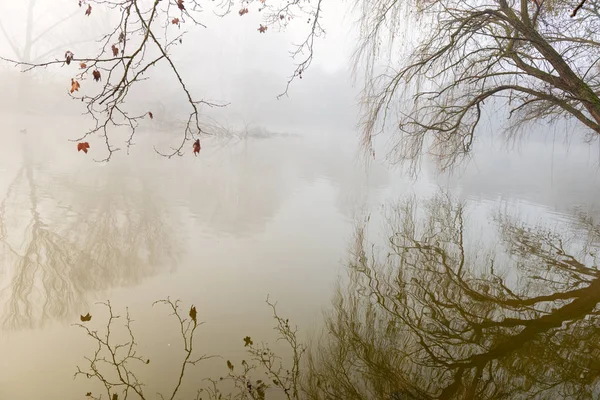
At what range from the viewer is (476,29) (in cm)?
440

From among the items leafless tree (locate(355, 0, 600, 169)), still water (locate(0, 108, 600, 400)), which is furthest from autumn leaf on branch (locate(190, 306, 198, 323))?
leafless tree (locate(355, 0, 600, 169))

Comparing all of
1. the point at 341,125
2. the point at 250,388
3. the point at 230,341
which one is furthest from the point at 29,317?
the point at 341,125

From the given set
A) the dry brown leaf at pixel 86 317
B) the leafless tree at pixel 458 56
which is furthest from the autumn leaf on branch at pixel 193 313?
the leafless tree at pixel 458 56

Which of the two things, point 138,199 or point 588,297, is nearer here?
point 588,297

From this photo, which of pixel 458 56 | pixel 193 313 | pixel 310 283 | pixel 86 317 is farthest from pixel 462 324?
pixel 458 56

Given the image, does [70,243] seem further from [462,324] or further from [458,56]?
[458,56]

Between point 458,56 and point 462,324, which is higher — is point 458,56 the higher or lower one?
the higher one

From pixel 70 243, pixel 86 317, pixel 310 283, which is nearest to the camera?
pixel 86 317

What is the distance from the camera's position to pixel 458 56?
506cm

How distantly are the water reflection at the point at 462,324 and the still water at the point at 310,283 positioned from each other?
0.05 ft

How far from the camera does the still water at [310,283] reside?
229 centimetres

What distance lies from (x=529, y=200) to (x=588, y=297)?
5.63 meters

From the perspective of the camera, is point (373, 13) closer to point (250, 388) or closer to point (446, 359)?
point (446, 359)

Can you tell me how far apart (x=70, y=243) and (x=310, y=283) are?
2588mm
